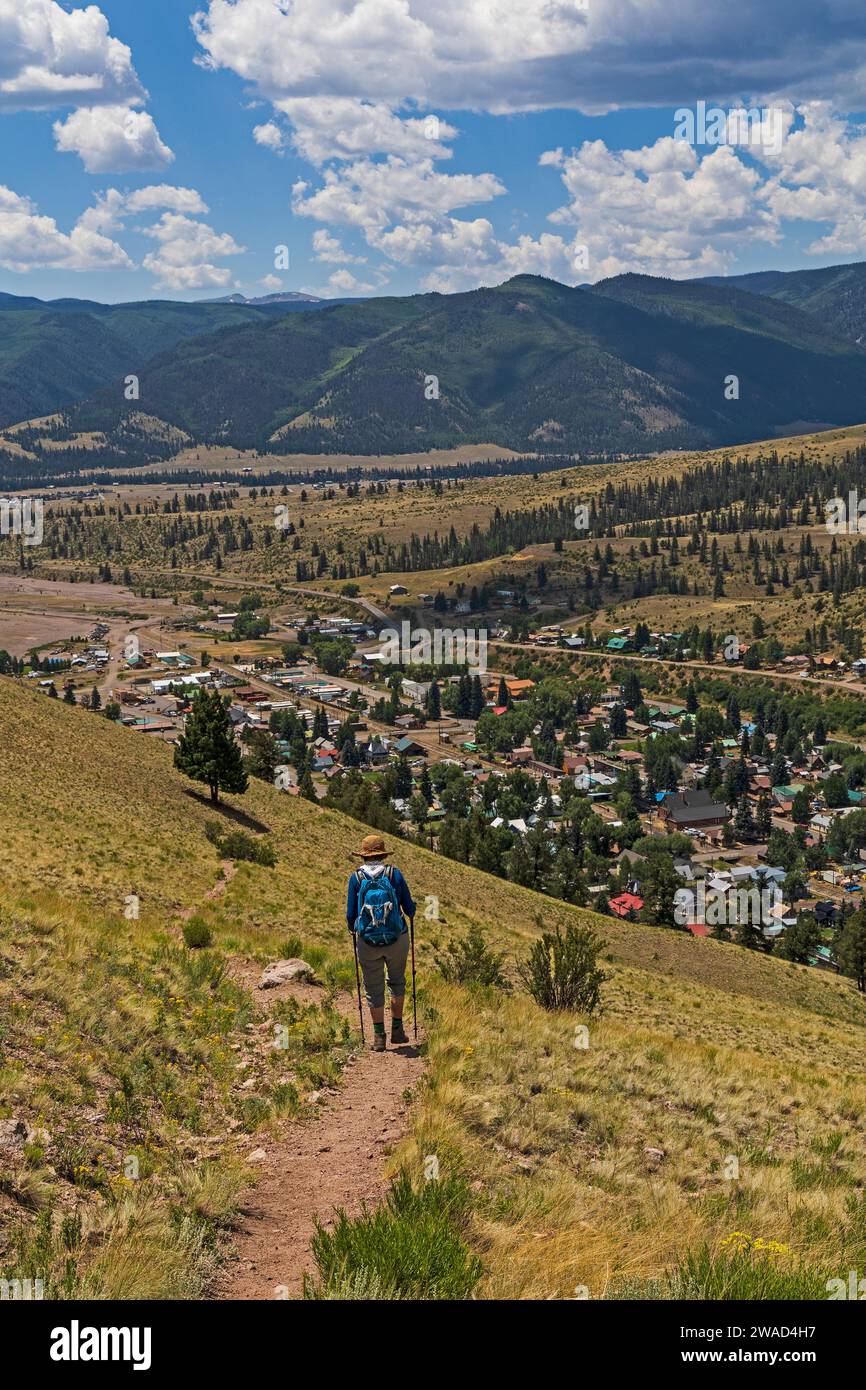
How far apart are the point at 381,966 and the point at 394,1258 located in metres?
6.92

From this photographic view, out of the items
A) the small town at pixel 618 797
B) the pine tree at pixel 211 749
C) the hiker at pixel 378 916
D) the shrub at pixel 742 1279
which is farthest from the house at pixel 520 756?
the shrub at pixel 742 1279

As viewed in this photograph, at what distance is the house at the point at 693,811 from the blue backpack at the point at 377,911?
13981cm

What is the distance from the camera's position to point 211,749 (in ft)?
183

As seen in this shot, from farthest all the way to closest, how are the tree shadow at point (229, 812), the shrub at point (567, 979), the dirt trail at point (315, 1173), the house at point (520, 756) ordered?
the house at point (520, 756)
the tree shadow at point (229, 812)
the shrub at point (567, 979)
the dirt trail at point (315, 1173)

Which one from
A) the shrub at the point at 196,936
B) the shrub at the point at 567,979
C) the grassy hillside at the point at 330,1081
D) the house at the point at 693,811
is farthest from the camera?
the house at the point at 693,811

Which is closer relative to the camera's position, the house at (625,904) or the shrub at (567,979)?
the shrub at (567,979)

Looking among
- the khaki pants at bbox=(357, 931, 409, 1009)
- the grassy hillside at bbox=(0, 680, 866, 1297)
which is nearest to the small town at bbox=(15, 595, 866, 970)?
the grassy hillside at bbox=(0, 680, 866, 1297)

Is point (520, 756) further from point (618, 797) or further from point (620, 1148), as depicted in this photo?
point (620, 1148)

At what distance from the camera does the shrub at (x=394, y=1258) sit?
27.9 ft

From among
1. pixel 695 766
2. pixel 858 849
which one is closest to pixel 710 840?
pixel 858 849

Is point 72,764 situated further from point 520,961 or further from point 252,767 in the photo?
point 520,961

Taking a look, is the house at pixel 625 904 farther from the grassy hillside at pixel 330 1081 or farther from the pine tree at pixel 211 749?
the grassy hillside at pixel 330 1081

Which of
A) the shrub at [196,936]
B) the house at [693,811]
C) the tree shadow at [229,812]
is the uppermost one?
the shrub at [196,936]

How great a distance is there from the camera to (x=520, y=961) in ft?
119
